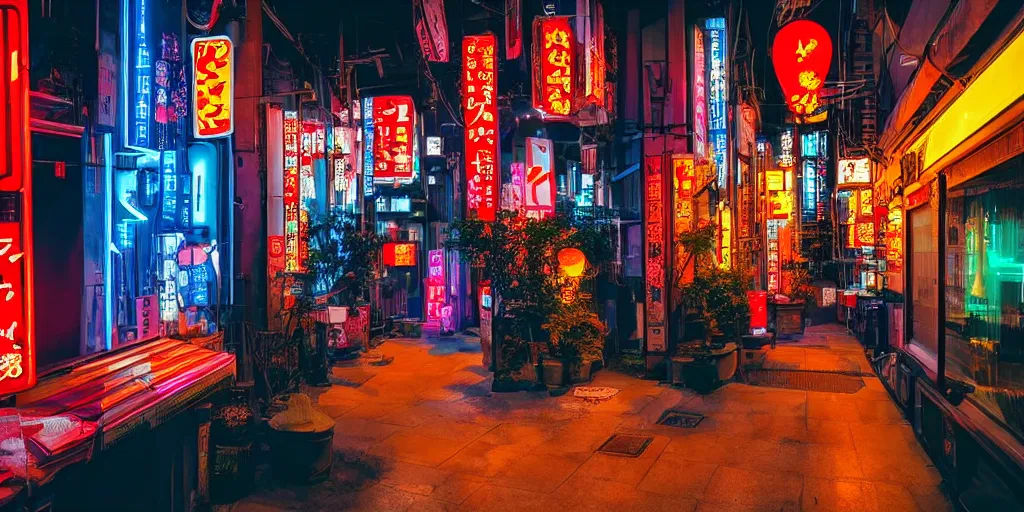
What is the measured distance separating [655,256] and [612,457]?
707cm

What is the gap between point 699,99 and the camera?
17.6 meters

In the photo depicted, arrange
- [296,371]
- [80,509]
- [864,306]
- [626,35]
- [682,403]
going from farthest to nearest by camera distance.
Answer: [864,306] → [626,35] → [296,371] → [682,403] → [80,509]

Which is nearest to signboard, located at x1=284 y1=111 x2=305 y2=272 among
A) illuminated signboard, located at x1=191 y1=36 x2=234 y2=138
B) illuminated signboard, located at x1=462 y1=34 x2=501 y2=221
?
illuminated signboard, located at x1=191 y1=36 x2=234 y2=138

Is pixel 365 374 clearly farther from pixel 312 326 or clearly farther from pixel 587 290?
pixel 587 290

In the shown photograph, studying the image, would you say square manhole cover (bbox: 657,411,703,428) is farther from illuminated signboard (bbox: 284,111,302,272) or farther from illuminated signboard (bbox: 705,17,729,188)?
illuminated signboard (bbox: 705,17,729,188)

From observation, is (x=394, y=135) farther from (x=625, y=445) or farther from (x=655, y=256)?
(x=625, y=445)

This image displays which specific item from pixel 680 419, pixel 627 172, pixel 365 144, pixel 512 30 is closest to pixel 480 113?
pixel 512 30

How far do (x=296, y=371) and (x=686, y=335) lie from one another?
9041 millimetres

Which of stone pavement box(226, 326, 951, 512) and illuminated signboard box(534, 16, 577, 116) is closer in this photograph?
stone pavement box(226, 326, 951, 512)

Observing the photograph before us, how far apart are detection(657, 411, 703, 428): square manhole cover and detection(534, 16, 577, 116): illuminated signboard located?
300 inches

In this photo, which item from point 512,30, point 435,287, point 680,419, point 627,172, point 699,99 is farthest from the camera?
point 435,287

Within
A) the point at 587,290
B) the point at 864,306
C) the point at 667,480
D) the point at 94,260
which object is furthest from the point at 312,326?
the point at 864,306

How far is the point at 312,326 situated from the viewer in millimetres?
15820

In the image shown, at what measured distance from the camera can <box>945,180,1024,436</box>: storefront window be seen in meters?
5.90
